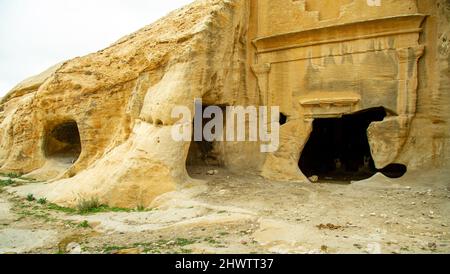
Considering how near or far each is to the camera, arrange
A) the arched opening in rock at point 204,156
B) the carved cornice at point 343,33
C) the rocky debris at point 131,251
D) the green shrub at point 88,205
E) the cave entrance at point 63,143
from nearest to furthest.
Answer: the rocky debris at point 131,251 < the green shrub at point 88,205 < the carved cornice at point 343,33 < the arched opening in rock at point 204,156 < the cave entrance at point 63,143

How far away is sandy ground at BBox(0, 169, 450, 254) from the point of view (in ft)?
14.8

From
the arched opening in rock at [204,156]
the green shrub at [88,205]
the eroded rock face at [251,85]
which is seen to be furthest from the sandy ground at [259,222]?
the arched opening in rock at [204,156]

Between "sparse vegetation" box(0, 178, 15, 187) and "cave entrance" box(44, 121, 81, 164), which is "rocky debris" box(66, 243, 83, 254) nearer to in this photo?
"sparse vegetation" box(0, 178, 15, 187)

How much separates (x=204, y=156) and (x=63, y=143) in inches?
205

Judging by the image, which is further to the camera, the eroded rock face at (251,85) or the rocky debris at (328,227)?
the eroded rock face at (251,85)

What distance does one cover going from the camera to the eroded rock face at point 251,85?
25.4 ft

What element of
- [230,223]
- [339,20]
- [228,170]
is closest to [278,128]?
[228,170]

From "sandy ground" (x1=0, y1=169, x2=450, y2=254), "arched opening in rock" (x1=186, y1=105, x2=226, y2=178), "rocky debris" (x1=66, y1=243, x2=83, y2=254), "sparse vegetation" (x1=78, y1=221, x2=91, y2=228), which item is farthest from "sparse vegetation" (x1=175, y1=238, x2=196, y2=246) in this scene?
"arched opening in rock" (x1=186, y1=105, x2=226, y2=178)

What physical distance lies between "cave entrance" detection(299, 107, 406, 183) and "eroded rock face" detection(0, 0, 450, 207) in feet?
10.3

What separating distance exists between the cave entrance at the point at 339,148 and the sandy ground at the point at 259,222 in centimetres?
411

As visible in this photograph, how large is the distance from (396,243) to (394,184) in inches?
140

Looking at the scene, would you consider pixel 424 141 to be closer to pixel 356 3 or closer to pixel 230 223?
pixel 356 3

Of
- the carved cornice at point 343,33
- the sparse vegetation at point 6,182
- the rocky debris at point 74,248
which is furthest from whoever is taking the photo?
the sparse vegetation at point 6,182

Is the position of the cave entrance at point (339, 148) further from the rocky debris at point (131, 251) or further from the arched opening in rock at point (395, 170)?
the rocky debris at point (131, 251)
